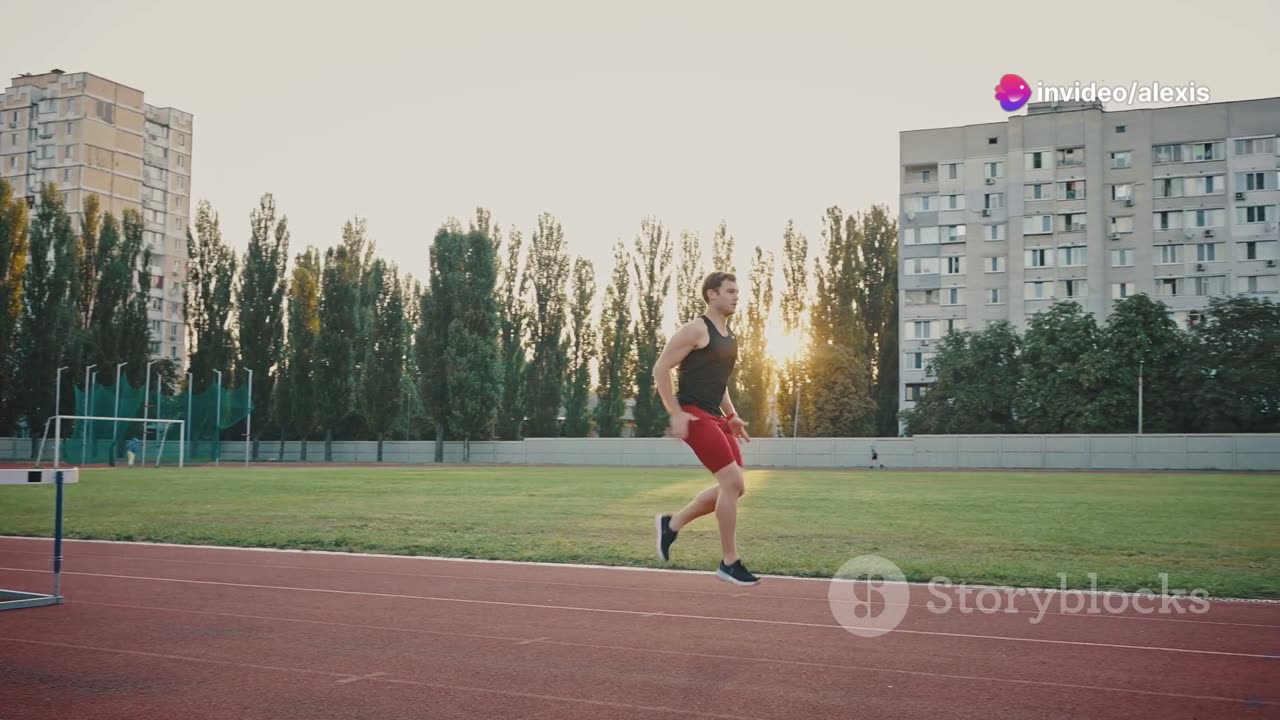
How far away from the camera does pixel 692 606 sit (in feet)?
26.0

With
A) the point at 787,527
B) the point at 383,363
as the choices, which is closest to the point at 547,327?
the point at 383,363

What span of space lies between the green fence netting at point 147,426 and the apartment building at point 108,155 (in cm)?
3591

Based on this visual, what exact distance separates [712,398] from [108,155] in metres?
100

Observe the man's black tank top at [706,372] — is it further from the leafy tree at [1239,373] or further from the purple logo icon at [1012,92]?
the purple logo icon at [1012,92]

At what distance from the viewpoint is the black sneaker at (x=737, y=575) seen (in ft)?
24.3

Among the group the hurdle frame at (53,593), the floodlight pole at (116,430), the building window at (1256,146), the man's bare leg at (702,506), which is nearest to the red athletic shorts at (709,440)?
the man's bare leg at (702,506)

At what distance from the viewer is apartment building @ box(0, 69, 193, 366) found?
91.3 m

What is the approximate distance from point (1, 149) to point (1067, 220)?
91.6 metres

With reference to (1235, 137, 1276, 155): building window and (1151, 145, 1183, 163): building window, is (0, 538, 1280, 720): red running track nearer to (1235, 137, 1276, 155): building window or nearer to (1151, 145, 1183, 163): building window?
(1151, 145, 1183, 163): building window

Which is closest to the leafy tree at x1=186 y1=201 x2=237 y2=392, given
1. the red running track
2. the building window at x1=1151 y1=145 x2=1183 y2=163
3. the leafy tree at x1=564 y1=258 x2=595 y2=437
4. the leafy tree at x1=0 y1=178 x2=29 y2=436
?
the leafy tree at x1=0 y1=178 x2=29 y2=436

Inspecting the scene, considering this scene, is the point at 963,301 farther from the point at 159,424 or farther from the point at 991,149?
the point at 159,424

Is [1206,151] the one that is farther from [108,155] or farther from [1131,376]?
[108,155]

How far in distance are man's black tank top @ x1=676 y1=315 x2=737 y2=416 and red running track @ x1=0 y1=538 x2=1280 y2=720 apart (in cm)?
155

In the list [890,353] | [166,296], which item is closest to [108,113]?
[166,296]
